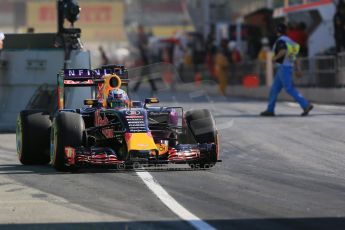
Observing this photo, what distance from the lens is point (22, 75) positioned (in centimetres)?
2059

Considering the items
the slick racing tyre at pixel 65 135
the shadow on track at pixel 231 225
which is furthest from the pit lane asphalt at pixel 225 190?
the slick racing tyre at pixel 65 135

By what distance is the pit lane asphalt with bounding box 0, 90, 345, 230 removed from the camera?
9477 mm

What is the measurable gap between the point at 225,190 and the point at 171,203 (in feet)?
3.77

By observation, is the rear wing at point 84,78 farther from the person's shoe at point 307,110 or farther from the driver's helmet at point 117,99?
the person's shoe at point 307,110

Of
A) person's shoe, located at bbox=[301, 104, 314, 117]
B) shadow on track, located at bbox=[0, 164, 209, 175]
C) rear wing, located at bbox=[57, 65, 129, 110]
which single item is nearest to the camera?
shadow on track, located at bbox=[0, 164, 209, 175]

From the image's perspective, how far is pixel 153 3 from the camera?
87.6 m

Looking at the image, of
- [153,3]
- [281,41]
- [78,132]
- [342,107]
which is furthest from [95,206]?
[153,3]

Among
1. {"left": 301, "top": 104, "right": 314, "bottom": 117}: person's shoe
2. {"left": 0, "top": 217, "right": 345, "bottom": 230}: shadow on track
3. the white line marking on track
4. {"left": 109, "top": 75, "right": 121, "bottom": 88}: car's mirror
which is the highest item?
{"left": 109, "top": 75, "right": 121, "bottom": 88}: car's mirror

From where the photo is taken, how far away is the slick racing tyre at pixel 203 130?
44.4ft

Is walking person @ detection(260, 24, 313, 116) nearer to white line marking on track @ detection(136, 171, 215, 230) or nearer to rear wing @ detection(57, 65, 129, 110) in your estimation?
rear wing @ detection(57, 65, 129, 110)

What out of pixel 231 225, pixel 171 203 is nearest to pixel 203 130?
pixel 171 203

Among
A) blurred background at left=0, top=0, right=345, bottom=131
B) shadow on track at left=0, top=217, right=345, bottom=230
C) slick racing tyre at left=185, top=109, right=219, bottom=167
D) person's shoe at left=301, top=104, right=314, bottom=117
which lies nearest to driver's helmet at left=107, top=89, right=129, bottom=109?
slick racing tyre at left=185, top=109, right=219, bottom=167

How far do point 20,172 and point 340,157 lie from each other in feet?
14.3

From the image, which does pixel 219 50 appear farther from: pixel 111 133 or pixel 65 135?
pixel 65 135
